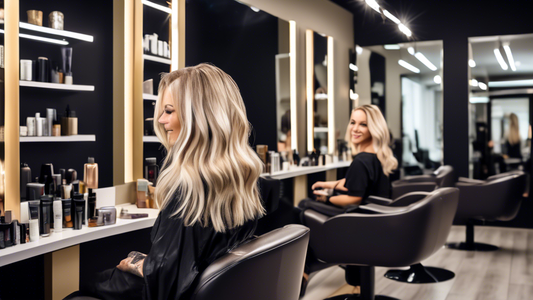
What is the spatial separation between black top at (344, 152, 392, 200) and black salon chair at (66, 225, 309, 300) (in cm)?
148

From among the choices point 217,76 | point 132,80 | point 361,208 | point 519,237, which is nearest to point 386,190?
point 361,208

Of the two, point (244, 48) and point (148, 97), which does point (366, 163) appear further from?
point (244, 48)

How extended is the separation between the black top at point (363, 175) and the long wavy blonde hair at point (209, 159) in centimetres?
145

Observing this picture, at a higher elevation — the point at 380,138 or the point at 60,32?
the point at 60,32

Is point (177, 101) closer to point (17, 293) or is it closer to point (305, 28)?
point (17, 293)

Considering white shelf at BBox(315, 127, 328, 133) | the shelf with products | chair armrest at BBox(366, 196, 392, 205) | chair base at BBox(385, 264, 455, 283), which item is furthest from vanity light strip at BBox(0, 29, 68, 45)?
white shelf at BBox(315, 127, 328, 133)

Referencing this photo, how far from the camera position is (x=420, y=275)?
135 inches

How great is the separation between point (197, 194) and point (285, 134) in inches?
114

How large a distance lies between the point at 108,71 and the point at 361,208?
4.98ft

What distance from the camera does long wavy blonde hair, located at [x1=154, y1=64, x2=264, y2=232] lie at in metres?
1.31

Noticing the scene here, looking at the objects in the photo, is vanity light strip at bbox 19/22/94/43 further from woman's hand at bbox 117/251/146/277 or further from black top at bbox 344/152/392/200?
black top at bbox 344/152/392/200

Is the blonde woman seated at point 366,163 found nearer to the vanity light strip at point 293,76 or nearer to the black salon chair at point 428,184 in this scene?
the vanity light strip at point 293,76

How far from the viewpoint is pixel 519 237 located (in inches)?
191

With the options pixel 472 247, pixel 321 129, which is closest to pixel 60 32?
pixel 321 129
